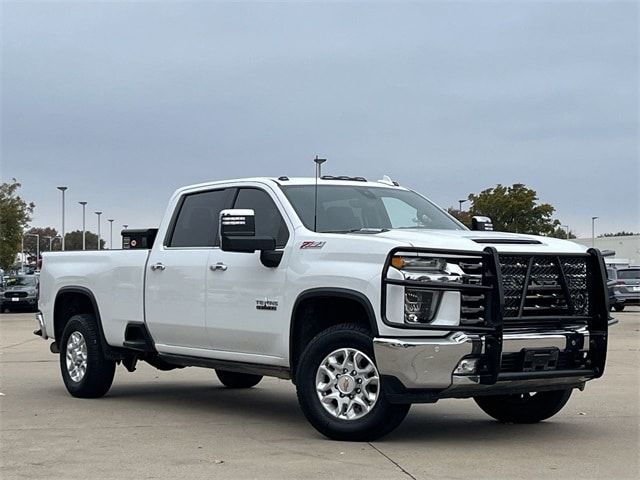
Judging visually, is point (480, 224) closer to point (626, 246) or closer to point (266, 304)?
point (266, 304)

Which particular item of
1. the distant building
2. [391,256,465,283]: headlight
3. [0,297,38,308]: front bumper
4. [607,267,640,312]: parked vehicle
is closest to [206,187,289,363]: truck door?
[391,256,465,283]: headlight

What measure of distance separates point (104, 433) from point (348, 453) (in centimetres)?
A: 225

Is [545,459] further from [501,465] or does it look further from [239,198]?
[239,198]

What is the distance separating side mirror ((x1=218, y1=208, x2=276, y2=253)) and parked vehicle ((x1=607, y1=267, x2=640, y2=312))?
110ft

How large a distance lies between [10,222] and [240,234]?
204 ft

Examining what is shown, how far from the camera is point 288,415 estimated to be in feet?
32.6

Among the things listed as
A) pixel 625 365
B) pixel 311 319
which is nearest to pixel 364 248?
pixel 311 319

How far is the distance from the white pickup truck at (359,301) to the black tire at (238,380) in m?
1.56

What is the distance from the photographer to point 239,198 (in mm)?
9852

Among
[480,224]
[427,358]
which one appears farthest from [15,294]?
[427,358]

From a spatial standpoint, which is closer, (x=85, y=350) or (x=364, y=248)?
(x=364, y=248)

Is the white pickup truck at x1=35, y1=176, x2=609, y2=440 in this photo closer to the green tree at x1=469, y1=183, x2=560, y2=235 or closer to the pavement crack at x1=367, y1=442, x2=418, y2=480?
the pavement crack at x1=367, y1=442, x2=418, y2=480

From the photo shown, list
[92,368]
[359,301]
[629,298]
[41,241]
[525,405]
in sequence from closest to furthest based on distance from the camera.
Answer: [359,301] → [525,405] → [92,368] → [629,298] → [41,241]

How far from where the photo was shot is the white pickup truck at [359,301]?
7.70m
